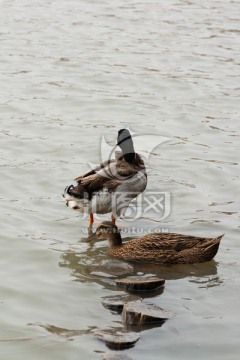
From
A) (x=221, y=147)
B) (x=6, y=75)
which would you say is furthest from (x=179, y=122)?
(x=6, y=75)

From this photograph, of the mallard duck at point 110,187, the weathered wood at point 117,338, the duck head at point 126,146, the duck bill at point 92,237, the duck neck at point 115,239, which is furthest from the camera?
the duck head at point 126,146

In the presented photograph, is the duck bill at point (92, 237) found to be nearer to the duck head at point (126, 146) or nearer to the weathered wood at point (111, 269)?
the weathered wood at point (111, 269)

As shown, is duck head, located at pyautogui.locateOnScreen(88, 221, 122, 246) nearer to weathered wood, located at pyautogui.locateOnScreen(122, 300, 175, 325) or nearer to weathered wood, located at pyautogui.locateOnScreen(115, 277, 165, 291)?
weathered wood, located at pyautogui.locateOnScreen(115, 277, 165, 291)

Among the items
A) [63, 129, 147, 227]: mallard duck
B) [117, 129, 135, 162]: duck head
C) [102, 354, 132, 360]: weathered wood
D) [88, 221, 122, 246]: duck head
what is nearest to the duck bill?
[88, 221, 122, 246]: duck head

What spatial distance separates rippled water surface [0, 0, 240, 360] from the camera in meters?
7.93

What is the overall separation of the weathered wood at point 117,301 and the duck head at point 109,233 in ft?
4.48

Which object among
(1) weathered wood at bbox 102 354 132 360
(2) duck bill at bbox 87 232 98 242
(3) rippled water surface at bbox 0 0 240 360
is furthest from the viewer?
(2) duck bill at bbox 87 232 98 242

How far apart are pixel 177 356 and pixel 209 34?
13723 millimetres

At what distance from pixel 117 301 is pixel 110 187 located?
222 cm

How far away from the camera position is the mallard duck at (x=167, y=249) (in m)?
9.35

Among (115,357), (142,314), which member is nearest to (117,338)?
(115,357)

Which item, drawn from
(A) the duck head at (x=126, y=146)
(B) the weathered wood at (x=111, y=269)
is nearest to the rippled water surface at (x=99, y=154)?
(B) the weathered wood at (x=111, y=269)

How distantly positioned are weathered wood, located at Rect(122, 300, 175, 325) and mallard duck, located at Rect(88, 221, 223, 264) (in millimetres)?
1441

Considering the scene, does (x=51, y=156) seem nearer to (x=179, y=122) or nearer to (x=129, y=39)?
(x=179, y=122)
